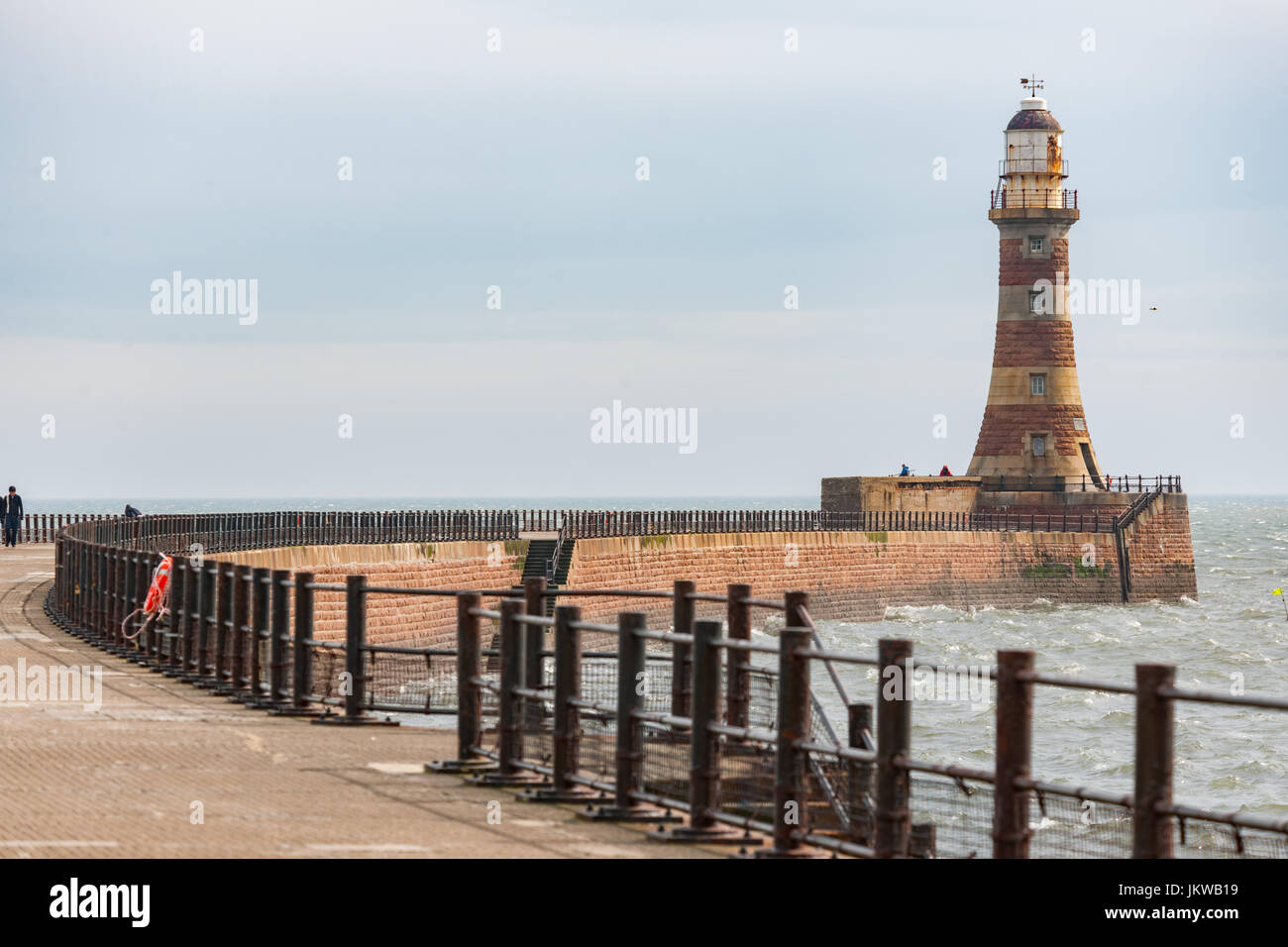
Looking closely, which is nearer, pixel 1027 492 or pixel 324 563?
pixel 324 563

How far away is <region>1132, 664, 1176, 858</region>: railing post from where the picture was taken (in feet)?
25.8

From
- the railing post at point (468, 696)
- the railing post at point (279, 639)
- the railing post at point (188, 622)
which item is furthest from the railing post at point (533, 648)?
the railing post at point (188, 622)

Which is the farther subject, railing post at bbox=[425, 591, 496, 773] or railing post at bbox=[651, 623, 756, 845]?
railing post at bbox=[425, 591, 496, 773]

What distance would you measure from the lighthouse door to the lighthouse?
48 cm

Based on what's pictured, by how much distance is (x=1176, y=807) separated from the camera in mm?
7941

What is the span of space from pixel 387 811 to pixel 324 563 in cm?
3341

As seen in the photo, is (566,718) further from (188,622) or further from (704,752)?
(188,622)

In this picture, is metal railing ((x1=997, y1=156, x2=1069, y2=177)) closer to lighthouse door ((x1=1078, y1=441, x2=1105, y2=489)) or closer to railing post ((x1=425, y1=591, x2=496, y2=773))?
lighthouse door ((x1=1078, y1=441, x2=1105, y2=489))

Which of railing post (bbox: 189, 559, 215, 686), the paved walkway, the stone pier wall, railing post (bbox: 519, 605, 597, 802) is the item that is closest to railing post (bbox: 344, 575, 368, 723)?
the paved walkway

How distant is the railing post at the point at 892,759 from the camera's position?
30.1 feet

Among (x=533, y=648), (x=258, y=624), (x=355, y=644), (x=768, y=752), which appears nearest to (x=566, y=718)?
(x=768, y=752)

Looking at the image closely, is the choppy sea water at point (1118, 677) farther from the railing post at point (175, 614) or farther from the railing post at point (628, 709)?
the railing post at point (628, 709)
